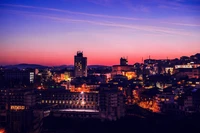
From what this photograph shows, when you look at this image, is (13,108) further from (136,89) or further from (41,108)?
(136,89)

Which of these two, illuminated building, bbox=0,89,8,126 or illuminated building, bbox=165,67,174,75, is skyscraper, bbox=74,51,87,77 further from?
illuminated building, bbox=0,89,8,126

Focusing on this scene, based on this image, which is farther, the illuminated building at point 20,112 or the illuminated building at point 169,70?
the illuminated building at point 169,70

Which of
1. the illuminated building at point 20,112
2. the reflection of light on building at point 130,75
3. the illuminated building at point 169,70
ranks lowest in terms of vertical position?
the illuminated building at point 20,112

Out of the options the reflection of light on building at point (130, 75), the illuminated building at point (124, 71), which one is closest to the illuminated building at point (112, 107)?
the reflection of light on building at point (130, 75)

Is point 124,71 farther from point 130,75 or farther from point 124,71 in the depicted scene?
point 130,75

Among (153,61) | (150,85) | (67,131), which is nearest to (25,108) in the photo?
(67,131)

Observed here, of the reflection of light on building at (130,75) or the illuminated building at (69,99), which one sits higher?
the reflection of light on building at (130,75)

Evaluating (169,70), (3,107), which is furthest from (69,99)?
(169,70)

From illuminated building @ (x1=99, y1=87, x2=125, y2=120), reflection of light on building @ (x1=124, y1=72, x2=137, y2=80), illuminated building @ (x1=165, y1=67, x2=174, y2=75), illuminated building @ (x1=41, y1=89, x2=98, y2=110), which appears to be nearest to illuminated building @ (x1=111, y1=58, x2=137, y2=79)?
reflection of light on building @ (x1=124, y1=72, x2=137, y2=80)

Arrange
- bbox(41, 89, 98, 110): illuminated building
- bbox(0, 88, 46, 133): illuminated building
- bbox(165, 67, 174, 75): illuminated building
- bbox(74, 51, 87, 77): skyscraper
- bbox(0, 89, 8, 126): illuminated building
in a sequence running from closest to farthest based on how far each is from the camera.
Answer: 1. bbox(0, 88, 46, 133): illuminated building
2. bbox(0, 89, 8, 126): illuminated building
3. bbox(41, 89, 98, 110): illuminated building
4. bbox(165, 67, 174, 75): illuminated building
5. bbox(74, 51, 87, 77): skyscraper

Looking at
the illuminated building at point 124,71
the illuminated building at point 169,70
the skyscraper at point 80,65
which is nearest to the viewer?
the illuminated building at point 169,70

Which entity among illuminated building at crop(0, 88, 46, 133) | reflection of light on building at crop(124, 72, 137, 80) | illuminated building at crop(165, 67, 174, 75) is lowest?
illuminated building at crop(0, 88, 46, 133)

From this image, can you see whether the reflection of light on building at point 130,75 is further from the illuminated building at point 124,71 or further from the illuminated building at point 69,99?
the illuminated building at point 69,99
